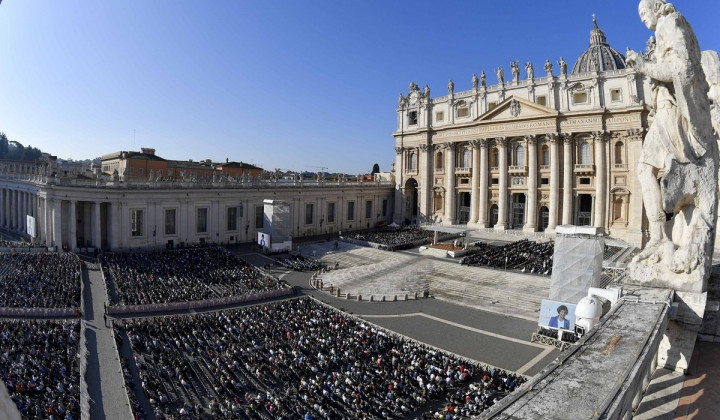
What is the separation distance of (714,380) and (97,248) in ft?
137

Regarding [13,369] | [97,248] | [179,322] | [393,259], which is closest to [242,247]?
[97,248]

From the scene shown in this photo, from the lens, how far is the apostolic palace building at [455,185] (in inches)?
1566

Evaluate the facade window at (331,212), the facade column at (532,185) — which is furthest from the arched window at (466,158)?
the facade window at (331,212)

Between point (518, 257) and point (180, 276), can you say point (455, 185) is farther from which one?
point (180, 276)

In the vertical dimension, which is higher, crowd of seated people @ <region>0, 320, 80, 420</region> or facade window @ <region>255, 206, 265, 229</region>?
facade window @ <region>255, 206, 265, 229</region>

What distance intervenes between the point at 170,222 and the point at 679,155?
41.3 m

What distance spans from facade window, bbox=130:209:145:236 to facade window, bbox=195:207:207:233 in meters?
4.96

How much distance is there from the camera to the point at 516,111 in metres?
49.4

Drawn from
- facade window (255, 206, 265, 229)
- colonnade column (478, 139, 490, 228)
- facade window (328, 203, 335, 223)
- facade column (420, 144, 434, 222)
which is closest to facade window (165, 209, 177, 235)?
facade window (255, 206, 265, 229)

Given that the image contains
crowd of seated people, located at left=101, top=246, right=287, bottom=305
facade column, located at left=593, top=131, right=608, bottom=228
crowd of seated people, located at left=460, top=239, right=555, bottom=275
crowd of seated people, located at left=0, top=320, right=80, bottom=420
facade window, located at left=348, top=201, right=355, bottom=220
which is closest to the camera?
crowd of seated people, located at left=0, top=320, right=80, bottom=420

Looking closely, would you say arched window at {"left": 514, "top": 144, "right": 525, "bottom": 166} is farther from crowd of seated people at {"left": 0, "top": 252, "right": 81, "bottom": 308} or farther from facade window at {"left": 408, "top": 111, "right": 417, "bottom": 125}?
crowd of seated people at {"left": 0, "top": 252, "right": 81, "bottom": 308}

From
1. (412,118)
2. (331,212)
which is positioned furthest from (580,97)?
(331,212)

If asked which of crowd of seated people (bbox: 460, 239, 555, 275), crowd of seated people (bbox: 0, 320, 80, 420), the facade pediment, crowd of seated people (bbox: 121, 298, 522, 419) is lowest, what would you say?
crowd of seated people (bbox: 121, 298, 522, 419)

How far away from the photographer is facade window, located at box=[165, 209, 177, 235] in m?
41.6
